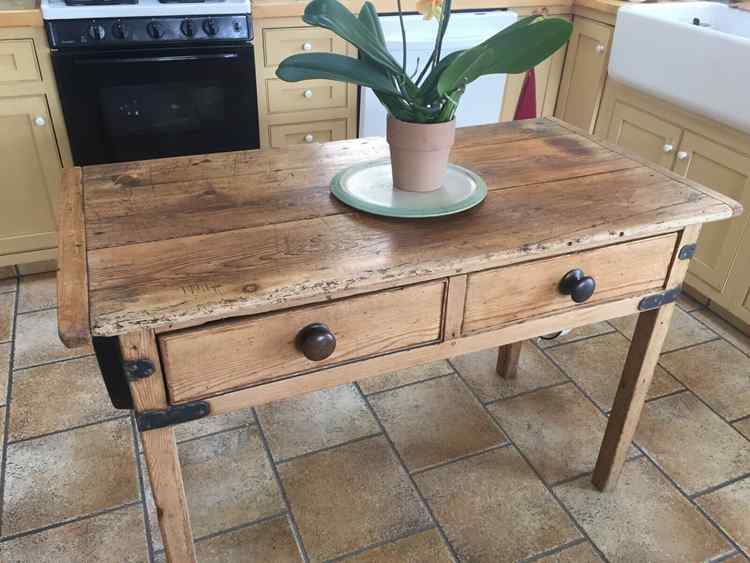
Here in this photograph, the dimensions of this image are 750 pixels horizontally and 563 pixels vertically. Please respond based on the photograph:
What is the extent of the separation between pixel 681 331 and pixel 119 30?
2.24m

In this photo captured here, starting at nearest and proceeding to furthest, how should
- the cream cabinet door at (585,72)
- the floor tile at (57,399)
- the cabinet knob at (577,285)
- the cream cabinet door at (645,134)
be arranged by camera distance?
1. the cabinet knob at (577,285)
2. the floor tile at (57,399)
3. the cream cabinet door at (645,134)
4. the cream cabinet door at (585,72)

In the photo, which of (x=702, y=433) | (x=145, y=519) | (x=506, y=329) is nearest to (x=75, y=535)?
(x=145, y=519)

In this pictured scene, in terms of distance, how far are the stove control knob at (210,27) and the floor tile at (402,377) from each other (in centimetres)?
135

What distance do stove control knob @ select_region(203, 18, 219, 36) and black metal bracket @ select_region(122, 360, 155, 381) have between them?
1708 mm

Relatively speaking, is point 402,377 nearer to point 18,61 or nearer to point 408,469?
point 408,469

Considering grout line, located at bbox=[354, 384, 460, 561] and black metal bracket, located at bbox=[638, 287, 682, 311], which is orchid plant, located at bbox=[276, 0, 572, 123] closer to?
black metal bracket, located at bbox=[638, 287, 682, 311]

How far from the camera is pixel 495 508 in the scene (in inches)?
64.0

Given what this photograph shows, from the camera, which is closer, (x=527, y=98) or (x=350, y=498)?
(x=350, y=498)

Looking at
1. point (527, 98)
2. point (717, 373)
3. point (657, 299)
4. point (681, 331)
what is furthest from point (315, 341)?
point (527, 98)

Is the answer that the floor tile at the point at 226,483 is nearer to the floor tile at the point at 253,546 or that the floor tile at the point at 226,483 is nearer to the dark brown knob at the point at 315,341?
the floor tile at the point at 253,546

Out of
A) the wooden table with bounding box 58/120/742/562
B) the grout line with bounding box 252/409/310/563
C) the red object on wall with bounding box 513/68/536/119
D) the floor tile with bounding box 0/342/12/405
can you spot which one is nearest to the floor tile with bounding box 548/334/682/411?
the wooden table with bounding box 58/120/742/562

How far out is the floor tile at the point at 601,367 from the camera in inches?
79.9

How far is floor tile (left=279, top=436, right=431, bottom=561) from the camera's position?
155 centimetres

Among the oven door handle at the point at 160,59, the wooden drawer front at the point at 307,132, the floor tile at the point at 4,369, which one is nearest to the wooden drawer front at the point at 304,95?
the wooden drawer front at the point at 307,132
